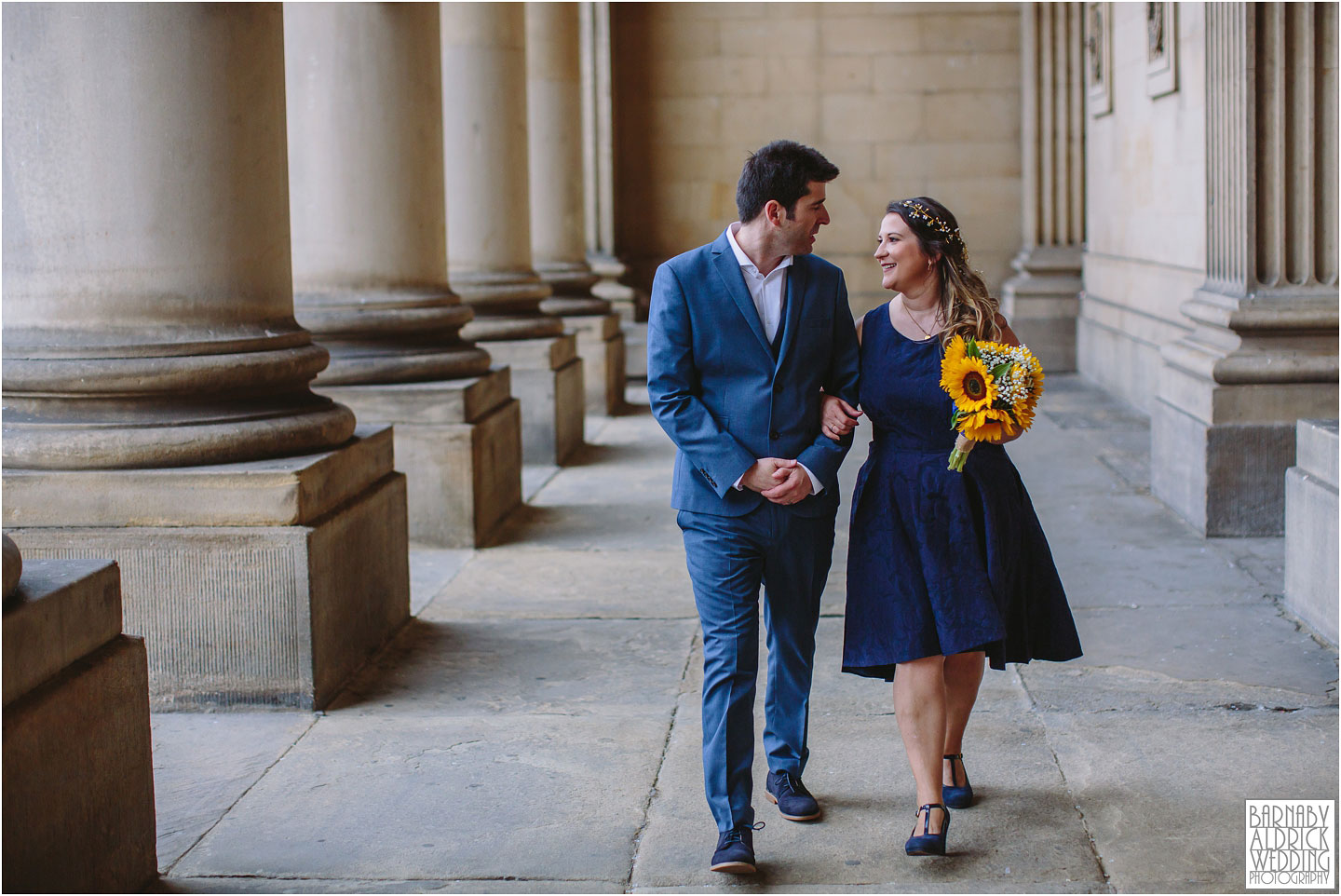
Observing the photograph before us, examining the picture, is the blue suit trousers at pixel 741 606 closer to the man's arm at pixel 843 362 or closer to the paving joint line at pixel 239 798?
the man's arm at pixel 843 362

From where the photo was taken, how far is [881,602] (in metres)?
3.87

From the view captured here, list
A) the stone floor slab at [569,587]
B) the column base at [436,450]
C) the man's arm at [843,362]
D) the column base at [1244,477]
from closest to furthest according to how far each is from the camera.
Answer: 1. the man's arm at [843,362]
2. the stone floor slab at [569,587]
3. the column base at [1244,477]
4. the column base at [436,450]

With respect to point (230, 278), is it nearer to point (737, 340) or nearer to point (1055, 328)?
point (737, 340)

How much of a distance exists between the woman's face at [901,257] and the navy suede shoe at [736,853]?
1.46 meters

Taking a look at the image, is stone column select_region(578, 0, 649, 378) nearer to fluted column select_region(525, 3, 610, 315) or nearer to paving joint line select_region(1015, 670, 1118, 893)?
fluted column select_region(525, 3, 610, 315)

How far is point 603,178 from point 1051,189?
508cm

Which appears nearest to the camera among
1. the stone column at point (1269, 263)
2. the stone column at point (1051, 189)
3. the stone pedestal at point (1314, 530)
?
the stone pedestal at point (1314, 530)

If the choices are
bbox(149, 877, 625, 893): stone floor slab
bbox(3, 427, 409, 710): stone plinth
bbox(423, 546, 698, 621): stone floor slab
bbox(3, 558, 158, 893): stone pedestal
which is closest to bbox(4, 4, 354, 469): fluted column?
bbox(3, 427, 409, 710): stone plinth

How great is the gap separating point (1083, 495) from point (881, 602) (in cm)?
535

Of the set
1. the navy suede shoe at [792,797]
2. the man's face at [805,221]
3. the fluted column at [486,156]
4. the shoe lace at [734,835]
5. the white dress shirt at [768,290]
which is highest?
the fluted column at [486,156]

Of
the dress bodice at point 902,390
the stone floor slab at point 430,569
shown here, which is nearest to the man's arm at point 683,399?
the dress bodice at point 902,390

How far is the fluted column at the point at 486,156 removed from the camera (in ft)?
32.5

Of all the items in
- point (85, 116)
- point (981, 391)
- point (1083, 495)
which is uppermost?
point (85, 116)

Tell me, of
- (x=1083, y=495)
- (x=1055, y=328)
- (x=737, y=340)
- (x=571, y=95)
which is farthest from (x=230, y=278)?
(x=1055, y=328)
